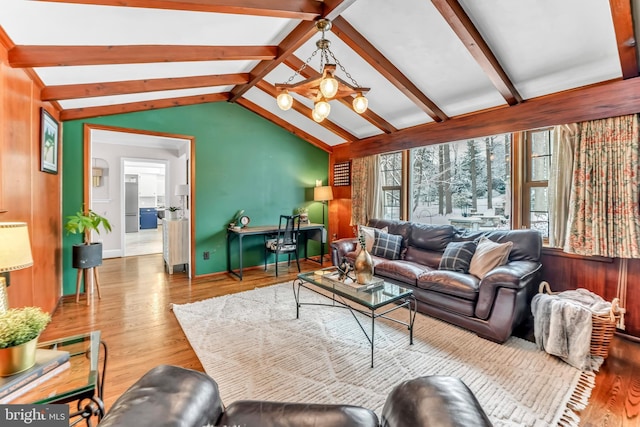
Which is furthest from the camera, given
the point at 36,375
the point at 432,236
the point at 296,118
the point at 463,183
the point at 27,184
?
the point at 296,118

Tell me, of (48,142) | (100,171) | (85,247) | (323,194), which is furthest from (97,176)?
(323,194)

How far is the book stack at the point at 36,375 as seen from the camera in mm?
1034

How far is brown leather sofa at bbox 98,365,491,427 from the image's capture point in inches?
34.6

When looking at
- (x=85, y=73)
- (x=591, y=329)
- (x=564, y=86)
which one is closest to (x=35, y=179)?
(x=85, y=73)

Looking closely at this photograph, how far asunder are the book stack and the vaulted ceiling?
198 centimetres

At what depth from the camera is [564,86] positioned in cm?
287

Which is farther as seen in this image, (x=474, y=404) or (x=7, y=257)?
(x=7, y=257)

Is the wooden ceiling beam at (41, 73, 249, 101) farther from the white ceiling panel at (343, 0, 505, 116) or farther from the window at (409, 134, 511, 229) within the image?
the window at (409, 134, 511, 229)

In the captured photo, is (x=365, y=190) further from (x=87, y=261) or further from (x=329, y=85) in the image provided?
(x=87, y=261)

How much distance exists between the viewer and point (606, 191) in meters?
2.63

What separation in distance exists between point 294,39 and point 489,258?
9.85 ft

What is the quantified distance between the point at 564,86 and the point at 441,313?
105 inches

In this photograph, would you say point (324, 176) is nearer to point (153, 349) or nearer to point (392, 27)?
point (392, 27)

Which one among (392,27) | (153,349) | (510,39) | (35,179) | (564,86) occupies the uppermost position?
(392,27)
